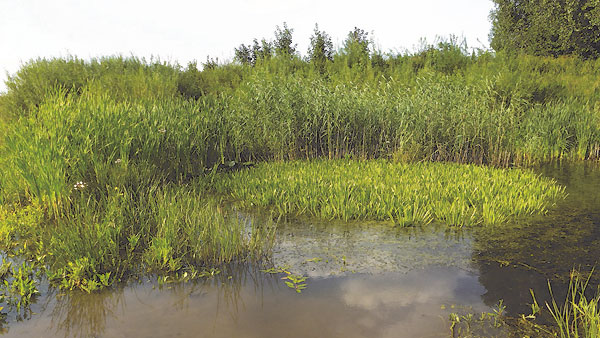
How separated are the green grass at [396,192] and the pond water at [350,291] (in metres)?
0.47

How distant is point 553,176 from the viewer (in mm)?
9602

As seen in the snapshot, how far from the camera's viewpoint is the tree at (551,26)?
78.7ft

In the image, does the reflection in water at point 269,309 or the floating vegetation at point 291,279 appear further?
the floating vegetation at point 291,279

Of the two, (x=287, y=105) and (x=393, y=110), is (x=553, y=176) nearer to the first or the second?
(x=393, y=110)

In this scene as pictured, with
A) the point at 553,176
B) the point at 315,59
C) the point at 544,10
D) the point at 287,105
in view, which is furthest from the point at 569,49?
the point at 287,105

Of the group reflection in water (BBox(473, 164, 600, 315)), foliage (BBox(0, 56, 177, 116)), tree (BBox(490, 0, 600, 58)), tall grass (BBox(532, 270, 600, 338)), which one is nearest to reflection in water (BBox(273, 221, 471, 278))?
reflection in water (BBox(473, 164, 600, 315))

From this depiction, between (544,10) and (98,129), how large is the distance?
89.6 feet

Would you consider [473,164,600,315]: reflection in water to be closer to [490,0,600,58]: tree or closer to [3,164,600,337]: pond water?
[3,164,600,337]: pond water

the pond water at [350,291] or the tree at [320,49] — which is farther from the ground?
the tree at [320,49]

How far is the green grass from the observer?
6391 mm

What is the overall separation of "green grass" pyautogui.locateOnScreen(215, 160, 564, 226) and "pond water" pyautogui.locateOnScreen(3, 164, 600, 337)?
47cm

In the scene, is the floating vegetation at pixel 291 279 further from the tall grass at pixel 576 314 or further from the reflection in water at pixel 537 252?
the tall grass at pixel 576 314

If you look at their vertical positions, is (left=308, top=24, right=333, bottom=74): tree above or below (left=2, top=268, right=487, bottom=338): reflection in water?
above

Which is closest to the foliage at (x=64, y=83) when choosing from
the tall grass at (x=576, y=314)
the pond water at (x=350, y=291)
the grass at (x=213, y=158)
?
the grass at (x=213, y=158)
